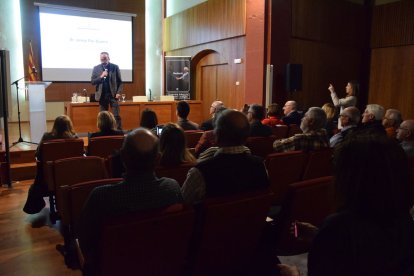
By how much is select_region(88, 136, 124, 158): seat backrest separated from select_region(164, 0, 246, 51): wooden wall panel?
492cm

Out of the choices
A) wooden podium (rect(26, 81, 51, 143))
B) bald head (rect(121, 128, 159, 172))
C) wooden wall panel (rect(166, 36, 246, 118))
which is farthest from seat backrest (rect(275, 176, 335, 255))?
wooden wall panel (rect(166, 36, 246, 118))

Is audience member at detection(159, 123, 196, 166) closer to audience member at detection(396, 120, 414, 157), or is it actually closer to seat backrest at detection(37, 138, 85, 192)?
seat backrest at detection(37, 138, 85, 192)

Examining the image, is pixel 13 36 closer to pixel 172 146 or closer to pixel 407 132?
pixel 172 146

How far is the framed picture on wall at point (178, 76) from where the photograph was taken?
9.16 m

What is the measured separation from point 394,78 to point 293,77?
9.26ft

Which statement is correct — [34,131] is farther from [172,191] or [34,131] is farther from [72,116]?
[172,191]

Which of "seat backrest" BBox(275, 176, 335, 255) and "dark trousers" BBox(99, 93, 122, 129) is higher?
"dark trousers" BBox(99, 93, 122, 129)

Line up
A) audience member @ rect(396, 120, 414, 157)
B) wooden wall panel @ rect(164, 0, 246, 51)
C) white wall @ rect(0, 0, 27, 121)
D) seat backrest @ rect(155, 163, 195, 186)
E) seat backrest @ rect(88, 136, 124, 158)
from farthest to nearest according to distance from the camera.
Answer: white wall @ rect(0, 0, 27, 121) → wooden wall panel @ rect(164, 0, 246, 51) → seat backrest @ rect(88, 136, 124, 158) → audience member @ rect(396, 120, 414, 157) → seat backrest @ rect(155, 163, 195, 186)

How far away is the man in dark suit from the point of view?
6.29 m

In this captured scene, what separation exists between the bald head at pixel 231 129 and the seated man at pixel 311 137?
4.10 feet

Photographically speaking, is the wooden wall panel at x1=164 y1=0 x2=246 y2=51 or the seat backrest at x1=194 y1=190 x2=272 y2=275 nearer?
the seat backrest at x1=194 y1=190 x2=272 y2=275

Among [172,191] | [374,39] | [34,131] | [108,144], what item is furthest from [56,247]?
[374,39]

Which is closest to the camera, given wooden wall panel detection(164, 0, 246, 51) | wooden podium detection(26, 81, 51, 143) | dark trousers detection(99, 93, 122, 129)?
wooden podium detection(26, 81, 51, 143)

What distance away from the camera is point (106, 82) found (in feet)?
21.0
